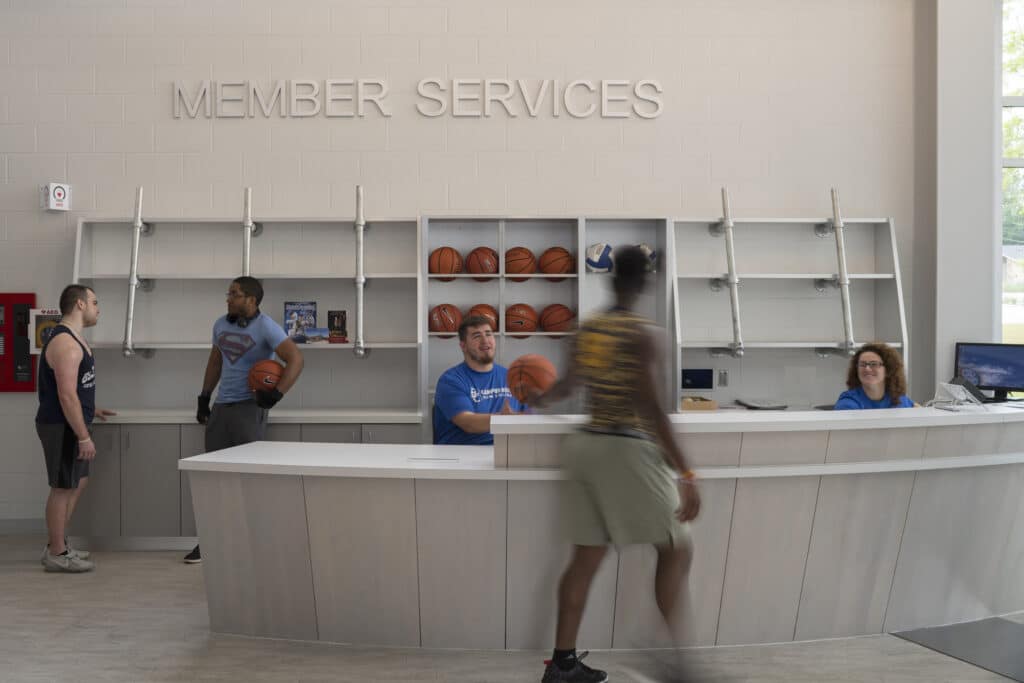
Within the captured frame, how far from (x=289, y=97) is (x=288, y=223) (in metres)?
0.86

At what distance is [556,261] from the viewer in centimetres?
579

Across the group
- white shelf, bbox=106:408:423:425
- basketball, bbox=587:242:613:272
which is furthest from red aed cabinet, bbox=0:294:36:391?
basketball, bbox=587:242:613:272

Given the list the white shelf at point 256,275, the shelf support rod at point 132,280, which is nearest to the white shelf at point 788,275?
the white shelf at point 256,275

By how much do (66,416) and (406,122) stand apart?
2828 mm

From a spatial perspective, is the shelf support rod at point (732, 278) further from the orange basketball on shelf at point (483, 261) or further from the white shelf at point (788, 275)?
the orange basketball on shelf at point (483, 261)

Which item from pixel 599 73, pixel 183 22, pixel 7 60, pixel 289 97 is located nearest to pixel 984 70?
pixel 599 73

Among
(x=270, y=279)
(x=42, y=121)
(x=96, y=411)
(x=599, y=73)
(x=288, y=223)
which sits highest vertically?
(x=599, y=73)

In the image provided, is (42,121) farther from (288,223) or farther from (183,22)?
(288,223)

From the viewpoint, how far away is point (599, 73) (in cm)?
607

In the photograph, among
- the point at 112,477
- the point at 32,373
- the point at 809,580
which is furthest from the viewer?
the point at 32,373

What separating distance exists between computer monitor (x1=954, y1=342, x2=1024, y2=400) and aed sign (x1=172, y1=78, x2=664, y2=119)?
2603 millimetres

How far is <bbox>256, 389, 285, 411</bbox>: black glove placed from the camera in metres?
4.98

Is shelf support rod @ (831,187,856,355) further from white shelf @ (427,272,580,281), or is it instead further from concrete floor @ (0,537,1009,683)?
concrete floor @ (0,537,1009,683)

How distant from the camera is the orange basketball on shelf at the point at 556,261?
19.0 feet
